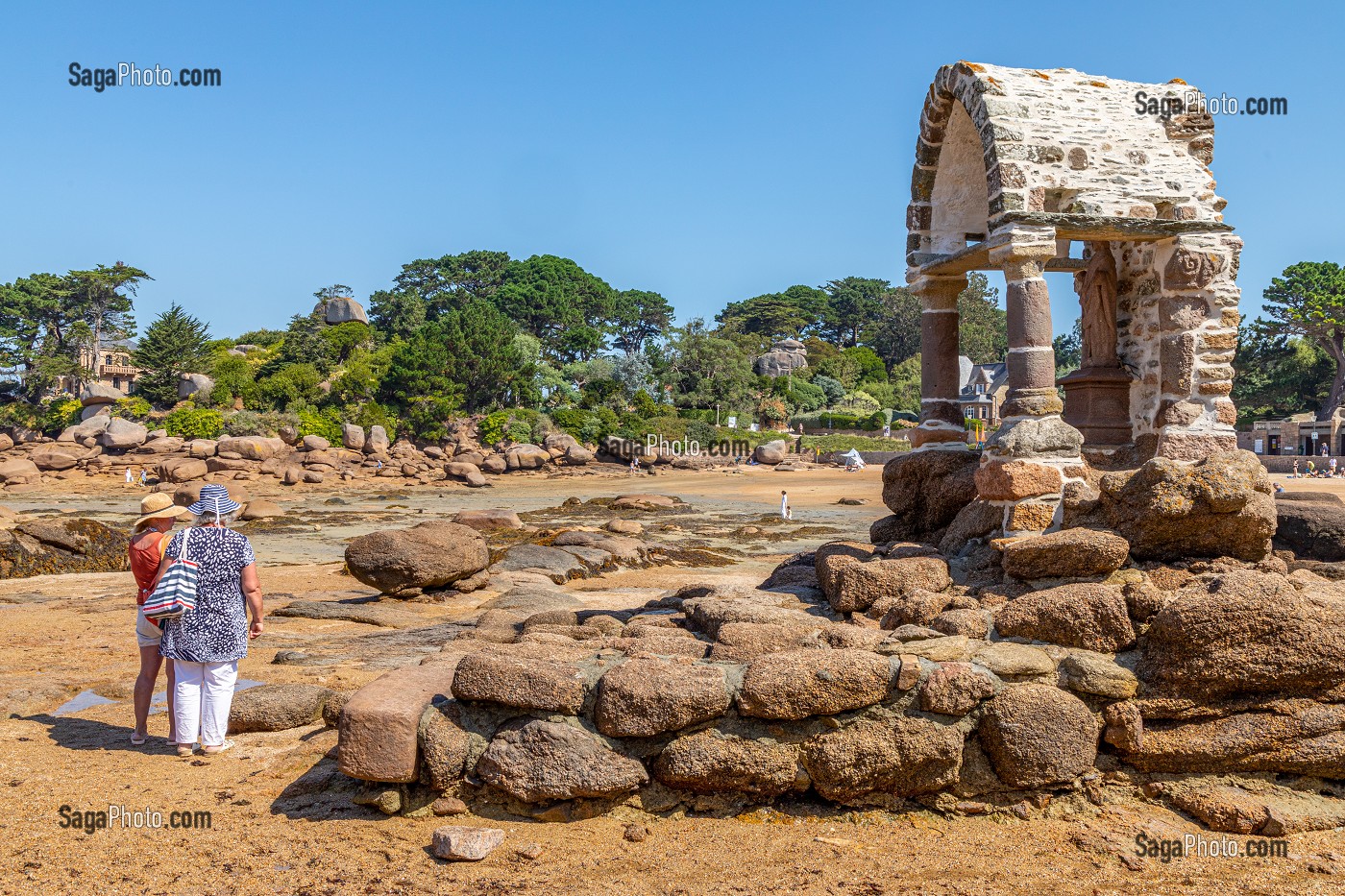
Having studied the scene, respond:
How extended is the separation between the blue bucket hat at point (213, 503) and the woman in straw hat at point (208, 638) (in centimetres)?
3

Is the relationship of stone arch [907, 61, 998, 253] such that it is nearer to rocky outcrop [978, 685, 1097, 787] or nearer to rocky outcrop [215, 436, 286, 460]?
rocky outcrop [978, 685, 1097, 787]

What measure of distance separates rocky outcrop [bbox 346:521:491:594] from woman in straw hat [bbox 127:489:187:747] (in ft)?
16.6

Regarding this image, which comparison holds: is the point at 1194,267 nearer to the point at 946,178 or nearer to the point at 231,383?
the point at 946,178

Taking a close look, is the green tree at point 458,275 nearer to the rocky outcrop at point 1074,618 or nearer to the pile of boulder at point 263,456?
the pile of boulder at point 263,456

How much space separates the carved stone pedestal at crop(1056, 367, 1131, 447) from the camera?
8992 millimetres

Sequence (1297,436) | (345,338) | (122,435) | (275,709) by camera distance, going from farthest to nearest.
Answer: (345,338) < (1297,436) < (122,435) < (275,709)

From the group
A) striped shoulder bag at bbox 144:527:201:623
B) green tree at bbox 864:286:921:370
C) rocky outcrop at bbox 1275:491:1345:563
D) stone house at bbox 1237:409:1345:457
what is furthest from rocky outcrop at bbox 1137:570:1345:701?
green tree at bbox 864:286:921:370

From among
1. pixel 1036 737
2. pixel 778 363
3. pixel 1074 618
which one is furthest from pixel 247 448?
pixel 1036 737

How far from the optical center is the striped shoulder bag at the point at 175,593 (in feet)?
18.6

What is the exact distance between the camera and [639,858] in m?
4.27

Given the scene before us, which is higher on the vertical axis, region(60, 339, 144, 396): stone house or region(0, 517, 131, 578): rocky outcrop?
region(60, 339, 144, 396): stone house

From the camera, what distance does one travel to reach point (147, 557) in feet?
19.6

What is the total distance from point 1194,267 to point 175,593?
810 cm

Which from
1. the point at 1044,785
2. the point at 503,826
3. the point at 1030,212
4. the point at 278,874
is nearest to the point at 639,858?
the point at 503,826
